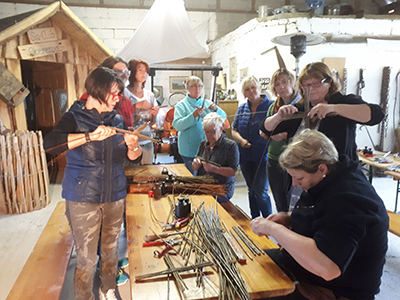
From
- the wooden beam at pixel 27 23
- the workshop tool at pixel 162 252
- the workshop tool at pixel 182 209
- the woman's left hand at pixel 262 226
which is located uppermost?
the wooden beam at pixel 27 23

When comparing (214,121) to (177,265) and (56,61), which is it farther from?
(56,61)

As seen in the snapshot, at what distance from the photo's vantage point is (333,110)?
1.82 meters

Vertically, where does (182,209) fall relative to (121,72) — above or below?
below

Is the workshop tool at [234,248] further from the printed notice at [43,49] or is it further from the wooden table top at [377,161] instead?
the printed notice at [43,49]

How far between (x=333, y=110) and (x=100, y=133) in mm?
→ 1456

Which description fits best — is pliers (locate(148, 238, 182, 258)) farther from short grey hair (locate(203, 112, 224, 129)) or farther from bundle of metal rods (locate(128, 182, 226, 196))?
short grey hair (locate(203, 112, 224, 129))

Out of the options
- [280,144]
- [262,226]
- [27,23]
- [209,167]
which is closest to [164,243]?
[262,226]

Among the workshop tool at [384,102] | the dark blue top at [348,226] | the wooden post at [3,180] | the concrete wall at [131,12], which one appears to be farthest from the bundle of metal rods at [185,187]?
A: the concrete wall at [131,12]

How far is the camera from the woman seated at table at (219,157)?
275 centimetres

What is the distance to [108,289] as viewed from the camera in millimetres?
2102

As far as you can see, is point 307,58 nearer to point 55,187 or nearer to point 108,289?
point 108,289

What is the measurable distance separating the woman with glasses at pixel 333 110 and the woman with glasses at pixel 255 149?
1056 mm

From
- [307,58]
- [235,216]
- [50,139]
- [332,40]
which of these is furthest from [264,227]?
[332,40]

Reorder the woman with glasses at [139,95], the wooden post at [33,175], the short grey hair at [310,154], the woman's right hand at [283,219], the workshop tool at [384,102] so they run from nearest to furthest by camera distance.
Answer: the short grey hair at [310,154] < the woman's right hand at [283,219] < the woman with glasses at [139,95] < the wooden post at [33,175] < the workshop tool at [384,102]
